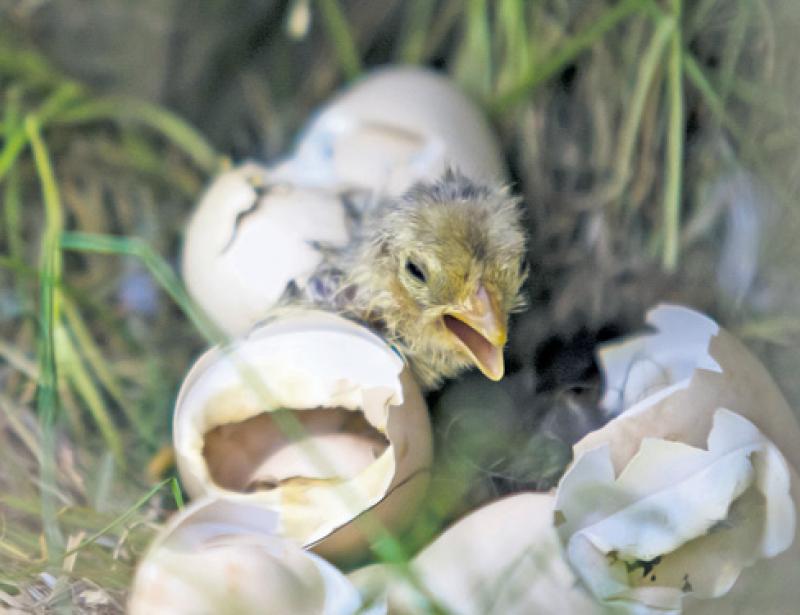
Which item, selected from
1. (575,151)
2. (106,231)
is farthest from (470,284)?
(106,231)

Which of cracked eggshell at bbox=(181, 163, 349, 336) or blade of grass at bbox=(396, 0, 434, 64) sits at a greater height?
blade of grass at bbox=(396, 0, 434, 64)

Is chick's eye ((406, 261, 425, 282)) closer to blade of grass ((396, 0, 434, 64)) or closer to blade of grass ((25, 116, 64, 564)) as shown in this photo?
blade of grass ((25, 116, 64, 564))

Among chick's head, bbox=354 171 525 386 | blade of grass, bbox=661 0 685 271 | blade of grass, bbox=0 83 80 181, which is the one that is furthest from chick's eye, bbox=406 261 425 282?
blade of grass, bbox=0 83 80 181

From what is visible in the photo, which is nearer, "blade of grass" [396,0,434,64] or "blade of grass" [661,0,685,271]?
"blade of grass" [661,0,685,271]

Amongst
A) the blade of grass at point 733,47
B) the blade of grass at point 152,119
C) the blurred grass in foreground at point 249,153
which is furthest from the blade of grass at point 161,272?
the blade of grass at point 733,47

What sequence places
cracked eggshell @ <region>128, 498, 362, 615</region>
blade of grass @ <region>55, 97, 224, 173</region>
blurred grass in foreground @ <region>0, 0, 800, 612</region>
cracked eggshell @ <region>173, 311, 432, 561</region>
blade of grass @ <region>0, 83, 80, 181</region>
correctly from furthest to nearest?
blade of grass @ <region>55, 97, 224, 173</region> < blade of grass @ <region>0, 83, 80, 181</region> < blurred grass in foreground @ <region>0, 0, 800, 612</region> < cracked eggshell @ <region>173, 311, 432, 561</region> < cracked eggshell @ <region>128, 498, 362, 615</region>

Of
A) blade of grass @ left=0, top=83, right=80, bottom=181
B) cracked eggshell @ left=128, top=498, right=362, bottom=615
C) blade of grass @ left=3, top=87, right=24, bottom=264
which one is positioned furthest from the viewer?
blade of grass @ left=3, top=87, right=24, bottom=264
